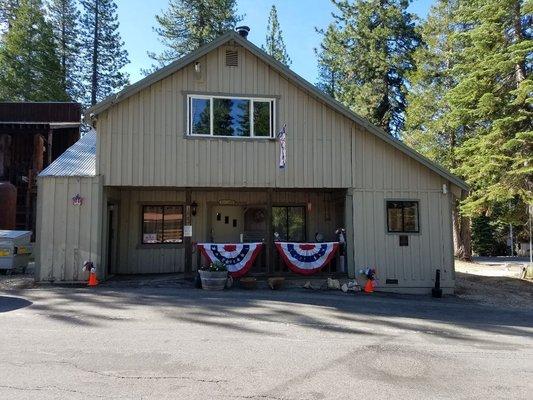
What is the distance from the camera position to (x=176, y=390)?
514 cm

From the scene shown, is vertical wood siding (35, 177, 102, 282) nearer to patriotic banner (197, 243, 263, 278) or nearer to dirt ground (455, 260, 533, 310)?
patriotic banner (197, 243, 263, 278)

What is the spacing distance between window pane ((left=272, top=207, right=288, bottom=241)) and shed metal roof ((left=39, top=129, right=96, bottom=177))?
625 cm

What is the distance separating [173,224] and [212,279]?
4.47 m

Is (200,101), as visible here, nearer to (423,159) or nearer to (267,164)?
(267,164)

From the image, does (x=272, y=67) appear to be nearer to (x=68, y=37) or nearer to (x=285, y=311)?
(x=285, y=311)

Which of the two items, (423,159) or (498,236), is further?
(498,236)

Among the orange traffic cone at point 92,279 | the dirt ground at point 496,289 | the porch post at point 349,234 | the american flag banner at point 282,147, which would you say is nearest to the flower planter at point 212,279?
the orange traffic cone at point 92,279

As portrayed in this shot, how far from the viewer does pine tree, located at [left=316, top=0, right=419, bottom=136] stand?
30938 mm

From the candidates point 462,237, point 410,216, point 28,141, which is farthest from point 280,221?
point 28,141

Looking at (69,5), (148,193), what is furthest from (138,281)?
(69,5)

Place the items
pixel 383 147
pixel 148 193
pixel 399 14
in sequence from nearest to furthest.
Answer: pixel 383 147
pixel 148 193
pixel 399 14

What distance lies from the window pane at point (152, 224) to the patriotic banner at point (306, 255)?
4.59 meters

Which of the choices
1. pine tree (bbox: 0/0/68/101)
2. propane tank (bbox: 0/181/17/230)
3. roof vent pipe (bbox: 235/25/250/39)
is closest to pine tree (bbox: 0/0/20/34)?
pine tree (bbox: 0/0/68/101)

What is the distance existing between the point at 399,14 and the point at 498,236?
18887mm
